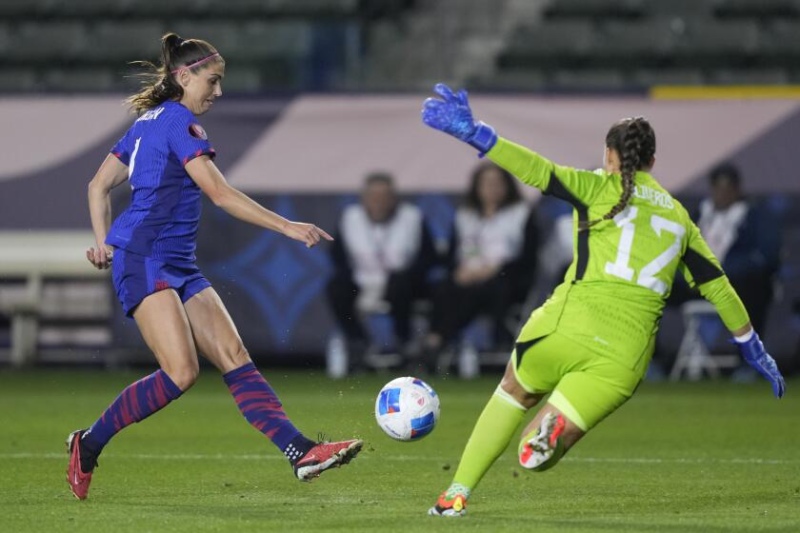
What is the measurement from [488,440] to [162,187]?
1795mm

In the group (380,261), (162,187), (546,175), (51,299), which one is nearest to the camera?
(546,175)

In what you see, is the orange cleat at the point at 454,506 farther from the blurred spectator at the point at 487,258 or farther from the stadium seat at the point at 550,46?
the stadium seat at the point at 550,46

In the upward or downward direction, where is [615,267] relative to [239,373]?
upward

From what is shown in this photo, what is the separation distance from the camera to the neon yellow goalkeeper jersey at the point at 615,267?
6.42 meters

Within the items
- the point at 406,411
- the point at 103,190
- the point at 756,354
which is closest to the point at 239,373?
the point at 406,411

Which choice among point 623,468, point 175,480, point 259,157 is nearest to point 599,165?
point 259,157

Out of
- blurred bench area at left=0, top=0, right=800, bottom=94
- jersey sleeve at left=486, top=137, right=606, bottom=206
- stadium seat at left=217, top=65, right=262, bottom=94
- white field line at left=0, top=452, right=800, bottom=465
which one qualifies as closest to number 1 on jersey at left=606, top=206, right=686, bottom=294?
jersey sleeve at left=486, top=137, right=606, bottom=206

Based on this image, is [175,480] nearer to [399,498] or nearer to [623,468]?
[399,498]

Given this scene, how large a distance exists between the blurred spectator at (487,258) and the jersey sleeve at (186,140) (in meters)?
8.23

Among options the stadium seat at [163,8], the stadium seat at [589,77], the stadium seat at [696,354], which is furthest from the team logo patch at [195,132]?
the stadium seat at [163,8]

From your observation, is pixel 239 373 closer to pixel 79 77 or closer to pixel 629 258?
pixel 629 258

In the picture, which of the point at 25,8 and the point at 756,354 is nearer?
the point at 756,354

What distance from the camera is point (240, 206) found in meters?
6.85

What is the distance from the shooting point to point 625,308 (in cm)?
645
